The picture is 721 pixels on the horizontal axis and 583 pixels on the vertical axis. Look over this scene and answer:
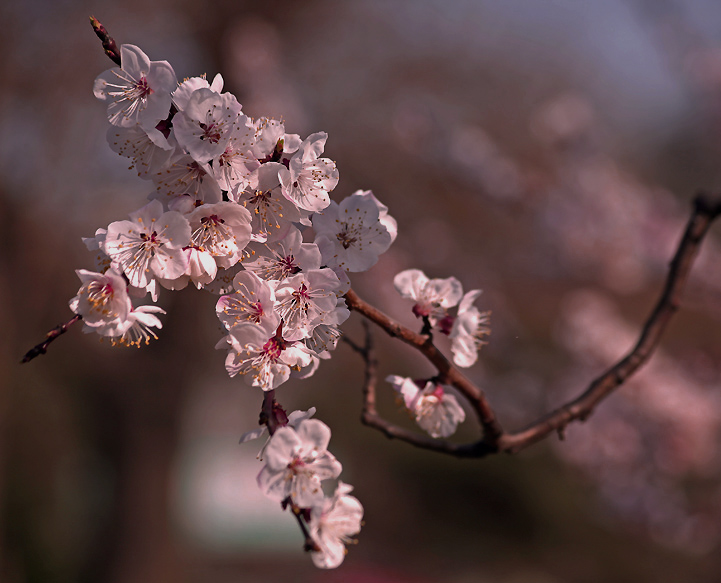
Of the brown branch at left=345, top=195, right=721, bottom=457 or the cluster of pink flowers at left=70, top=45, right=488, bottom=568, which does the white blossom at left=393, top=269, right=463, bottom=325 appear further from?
the cluster of pink flowers at left=70, top=45, right=488, bottom=568

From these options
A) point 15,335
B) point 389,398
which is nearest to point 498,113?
point 389,398

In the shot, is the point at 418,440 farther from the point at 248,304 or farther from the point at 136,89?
the point at 136,89

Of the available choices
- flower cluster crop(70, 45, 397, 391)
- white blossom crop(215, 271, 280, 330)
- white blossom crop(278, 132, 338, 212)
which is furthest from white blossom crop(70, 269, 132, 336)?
white blossom crop(278, 132, 338, 212)

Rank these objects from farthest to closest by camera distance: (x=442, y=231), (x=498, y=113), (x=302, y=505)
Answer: (x=498, y=113) → (x=442, y=231) → (x=302, y=505)

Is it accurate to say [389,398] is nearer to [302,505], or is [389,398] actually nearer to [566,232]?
[566,232]

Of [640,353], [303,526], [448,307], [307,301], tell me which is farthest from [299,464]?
[640,353]

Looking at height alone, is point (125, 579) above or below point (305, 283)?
below
